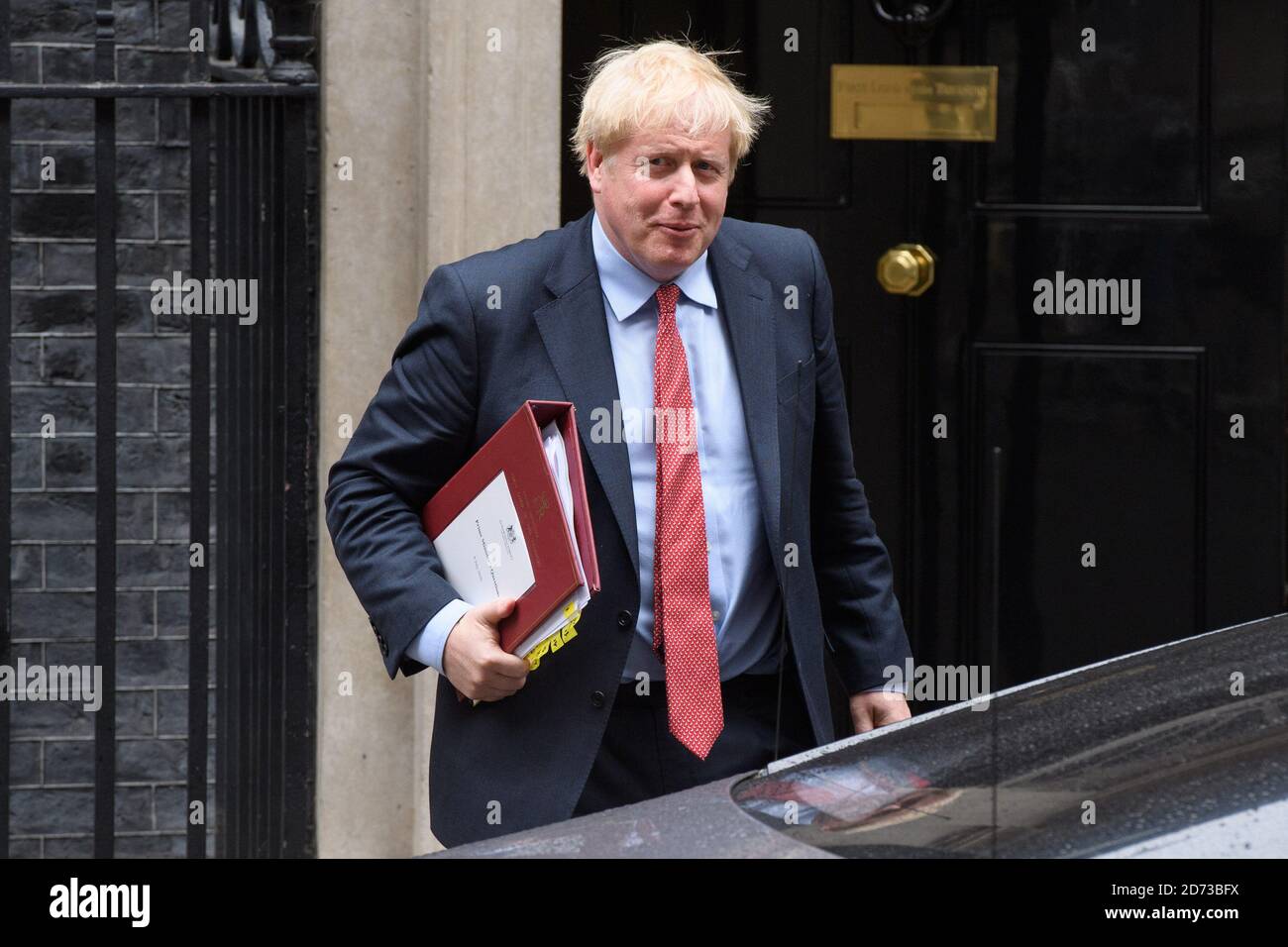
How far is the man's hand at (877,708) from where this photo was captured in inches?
128

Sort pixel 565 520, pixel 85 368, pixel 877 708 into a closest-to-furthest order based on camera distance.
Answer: pixel 565 520, pixel 877 708, pixel 85 368

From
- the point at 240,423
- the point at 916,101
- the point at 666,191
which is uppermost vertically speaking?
the point at 916,101

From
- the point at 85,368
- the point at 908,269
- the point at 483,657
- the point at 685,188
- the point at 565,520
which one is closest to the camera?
the point at 565,520

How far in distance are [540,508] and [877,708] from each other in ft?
2.71

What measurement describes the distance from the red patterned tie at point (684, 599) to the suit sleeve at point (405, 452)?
33 centimetres

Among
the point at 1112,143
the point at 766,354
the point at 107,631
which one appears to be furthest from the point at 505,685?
the point at 1112,143

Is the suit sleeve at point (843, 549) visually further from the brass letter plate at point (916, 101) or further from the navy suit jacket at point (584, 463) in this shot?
the brass letter plate at point (916, 101)

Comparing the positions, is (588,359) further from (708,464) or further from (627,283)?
(708,464)

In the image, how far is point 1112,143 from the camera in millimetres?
5254

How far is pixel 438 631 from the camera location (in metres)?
2.90

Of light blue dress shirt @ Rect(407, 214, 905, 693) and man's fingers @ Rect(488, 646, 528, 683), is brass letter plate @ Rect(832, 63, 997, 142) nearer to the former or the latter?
light blue dress shirt @ Rect(407, 214, 905, 693)

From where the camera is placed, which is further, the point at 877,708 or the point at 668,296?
the point at 877,708

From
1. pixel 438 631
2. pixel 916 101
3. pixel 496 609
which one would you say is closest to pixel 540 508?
pixel 496 609

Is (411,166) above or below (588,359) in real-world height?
above
